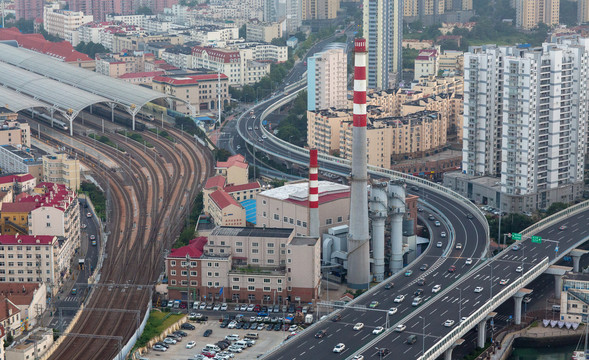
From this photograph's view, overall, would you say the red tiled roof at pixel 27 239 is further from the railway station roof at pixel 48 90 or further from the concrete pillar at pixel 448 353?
the railway station roof at pixel 48 90

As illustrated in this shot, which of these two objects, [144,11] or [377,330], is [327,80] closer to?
[377,330]

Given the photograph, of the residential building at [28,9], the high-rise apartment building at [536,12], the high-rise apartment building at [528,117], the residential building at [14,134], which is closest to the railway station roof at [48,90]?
the residential building at [14,134]

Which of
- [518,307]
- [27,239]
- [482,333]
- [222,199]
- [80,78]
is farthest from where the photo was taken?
[80,78]

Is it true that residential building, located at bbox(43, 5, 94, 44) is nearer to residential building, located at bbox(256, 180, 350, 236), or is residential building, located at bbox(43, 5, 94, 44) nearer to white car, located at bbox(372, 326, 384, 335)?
residential building, located at bbox(256, 180, 350, 236)

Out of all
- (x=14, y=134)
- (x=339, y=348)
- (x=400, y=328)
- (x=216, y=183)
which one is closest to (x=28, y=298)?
(x=339, y=348)

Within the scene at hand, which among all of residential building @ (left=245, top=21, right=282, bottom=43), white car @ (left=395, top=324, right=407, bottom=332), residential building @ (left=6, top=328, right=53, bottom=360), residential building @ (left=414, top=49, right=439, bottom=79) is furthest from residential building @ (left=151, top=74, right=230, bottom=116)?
white car @ (left=395, top=324, right=407, bottom=332)

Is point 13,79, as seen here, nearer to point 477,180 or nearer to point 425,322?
point 477,180

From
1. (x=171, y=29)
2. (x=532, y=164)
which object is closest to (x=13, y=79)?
(x=171, y=29)
